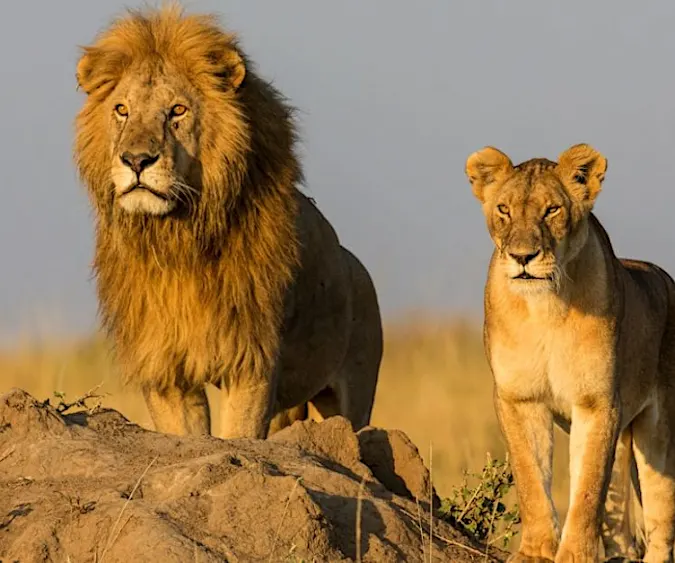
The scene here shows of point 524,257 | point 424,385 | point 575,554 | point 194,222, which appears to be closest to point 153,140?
point 194,222

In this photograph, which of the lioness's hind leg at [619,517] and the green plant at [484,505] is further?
the lioness's hind leg at [619,517]

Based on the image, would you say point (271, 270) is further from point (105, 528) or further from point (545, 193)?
point (105, 528)

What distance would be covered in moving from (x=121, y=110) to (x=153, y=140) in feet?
1.30

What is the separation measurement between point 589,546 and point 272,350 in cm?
199

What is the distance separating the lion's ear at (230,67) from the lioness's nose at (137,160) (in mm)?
748

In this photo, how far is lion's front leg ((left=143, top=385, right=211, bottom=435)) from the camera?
24.6 feet

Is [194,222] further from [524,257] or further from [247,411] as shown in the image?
[524,257]

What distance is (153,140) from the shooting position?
23.2 ft

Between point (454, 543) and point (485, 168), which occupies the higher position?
point (485, 168)

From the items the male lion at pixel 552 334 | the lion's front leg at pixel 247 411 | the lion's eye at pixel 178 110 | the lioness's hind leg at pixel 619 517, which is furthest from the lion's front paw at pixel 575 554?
the lion's eye at pixel 178 110

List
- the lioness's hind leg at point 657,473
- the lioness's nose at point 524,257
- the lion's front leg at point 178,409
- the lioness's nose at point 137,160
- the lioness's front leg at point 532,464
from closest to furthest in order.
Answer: the lioness's nose at point 524,257 → the lioness's front leg at point 532,464 → the lioness's nose at point 137,160 → the lioness's hind leg at point 657,473 → the lion's front leg at point 178,409

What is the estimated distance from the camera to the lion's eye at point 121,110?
24.2 feet

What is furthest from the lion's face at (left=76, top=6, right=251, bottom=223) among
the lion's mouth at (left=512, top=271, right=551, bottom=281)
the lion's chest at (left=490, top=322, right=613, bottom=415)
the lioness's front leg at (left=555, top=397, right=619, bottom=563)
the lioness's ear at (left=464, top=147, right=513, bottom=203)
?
the lioness's front leg at (left=555, top=397, right=619, bottom=563)

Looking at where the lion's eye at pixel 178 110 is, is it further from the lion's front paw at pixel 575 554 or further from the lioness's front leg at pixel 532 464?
the lion's front paw at pixel 575 554
